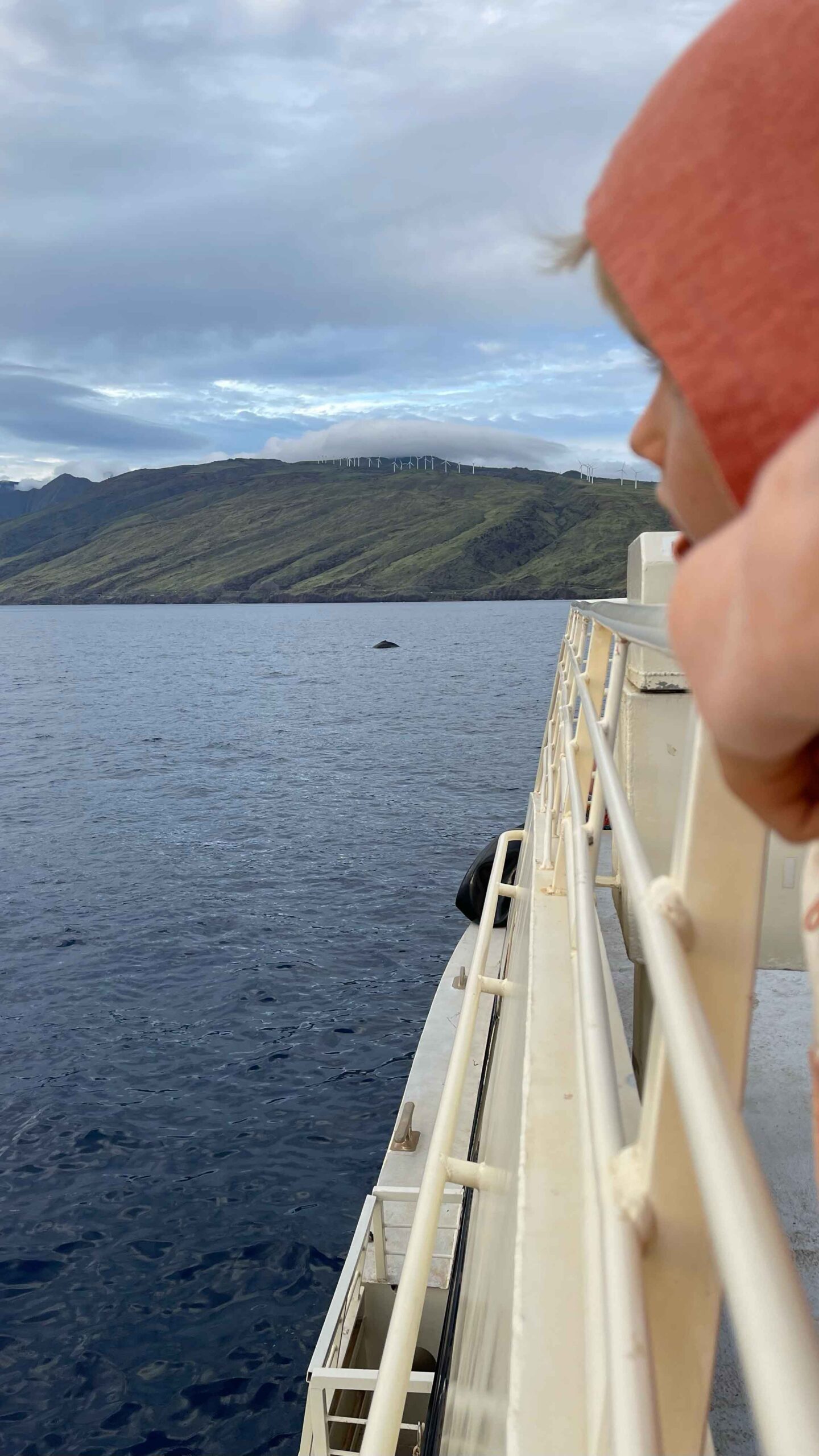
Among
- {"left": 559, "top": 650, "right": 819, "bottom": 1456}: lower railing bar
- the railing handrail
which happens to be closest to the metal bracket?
the railing handrail

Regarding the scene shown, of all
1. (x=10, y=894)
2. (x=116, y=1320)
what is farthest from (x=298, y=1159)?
(x=10, y=894)

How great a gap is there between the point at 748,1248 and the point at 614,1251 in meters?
0.48

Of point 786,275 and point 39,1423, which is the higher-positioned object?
point 786,275

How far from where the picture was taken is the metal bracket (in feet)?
34.6

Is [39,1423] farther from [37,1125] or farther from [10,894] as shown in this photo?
[10,894]

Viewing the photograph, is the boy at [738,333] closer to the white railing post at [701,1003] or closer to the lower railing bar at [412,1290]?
the white railing post at [701,1003]

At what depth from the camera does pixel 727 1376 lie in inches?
149

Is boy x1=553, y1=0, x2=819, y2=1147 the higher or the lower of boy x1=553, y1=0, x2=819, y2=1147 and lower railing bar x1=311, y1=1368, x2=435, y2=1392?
the higher

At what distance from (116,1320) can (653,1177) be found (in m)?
13.7

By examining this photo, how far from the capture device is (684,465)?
2.61 feet

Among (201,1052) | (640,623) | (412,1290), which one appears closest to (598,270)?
(640,623)

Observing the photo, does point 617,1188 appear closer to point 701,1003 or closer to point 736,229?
point 701,1003

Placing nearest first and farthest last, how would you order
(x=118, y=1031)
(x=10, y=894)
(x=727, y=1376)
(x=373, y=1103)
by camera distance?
(x=727, y=1376), (x=373, y=1103), (x=118, y=1031), (x=10, y=894)

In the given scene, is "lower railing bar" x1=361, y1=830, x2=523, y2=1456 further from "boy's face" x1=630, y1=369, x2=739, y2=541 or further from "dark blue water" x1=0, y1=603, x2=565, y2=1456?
"dark blue water" x1=0, y1=603, x2=565, y2=1456
